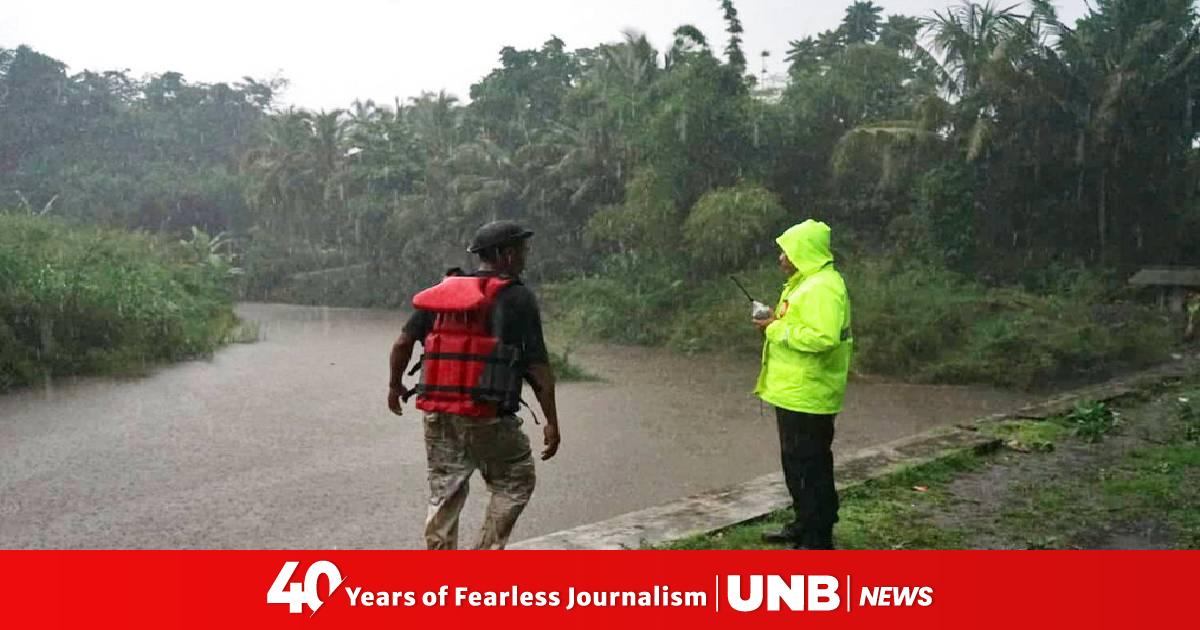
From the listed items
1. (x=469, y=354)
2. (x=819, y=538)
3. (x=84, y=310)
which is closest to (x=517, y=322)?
(x=469, y=354)

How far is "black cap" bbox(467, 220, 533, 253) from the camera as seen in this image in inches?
137

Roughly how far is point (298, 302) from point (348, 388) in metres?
20.6

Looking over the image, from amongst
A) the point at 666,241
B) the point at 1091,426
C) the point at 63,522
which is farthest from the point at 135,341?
the point at 1091,426

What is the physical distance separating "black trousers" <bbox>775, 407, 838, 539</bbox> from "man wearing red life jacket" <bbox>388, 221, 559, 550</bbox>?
41.5 inches

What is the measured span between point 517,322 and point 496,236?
12.8 inches

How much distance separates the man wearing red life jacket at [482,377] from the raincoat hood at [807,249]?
1105 millimetres

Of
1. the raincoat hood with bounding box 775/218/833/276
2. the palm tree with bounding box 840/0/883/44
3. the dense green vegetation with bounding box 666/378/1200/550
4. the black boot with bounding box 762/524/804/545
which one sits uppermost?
the palm tree with bounding box 840/0/883/44

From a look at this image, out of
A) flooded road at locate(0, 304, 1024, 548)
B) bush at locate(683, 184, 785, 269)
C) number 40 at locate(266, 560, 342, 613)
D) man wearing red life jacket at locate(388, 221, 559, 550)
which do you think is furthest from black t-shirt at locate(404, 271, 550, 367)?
bush at locate(683, 184, 785, 269)

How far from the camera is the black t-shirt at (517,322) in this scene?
3367mm

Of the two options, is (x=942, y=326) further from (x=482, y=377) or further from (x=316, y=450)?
(x=482, y=377)

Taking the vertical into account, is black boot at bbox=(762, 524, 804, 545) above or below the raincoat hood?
below

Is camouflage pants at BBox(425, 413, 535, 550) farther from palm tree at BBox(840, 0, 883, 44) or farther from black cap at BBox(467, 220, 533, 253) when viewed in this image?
palm tree at BBox(840, 0, 883, 44)

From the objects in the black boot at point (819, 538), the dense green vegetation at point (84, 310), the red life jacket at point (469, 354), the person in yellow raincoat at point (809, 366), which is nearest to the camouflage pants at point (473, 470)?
Answer: the red life jacket at point (469, 354)

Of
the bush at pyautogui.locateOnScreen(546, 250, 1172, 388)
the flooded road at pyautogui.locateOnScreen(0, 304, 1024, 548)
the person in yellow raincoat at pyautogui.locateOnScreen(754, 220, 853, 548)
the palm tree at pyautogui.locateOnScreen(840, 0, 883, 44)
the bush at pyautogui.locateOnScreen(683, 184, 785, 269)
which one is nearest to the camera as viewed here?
the person in yellow raincoat at pyautogui.locateOnScreen(754, 220, 853, 548)
